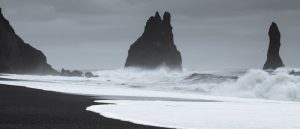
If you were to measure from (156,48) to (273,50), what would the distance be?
A: 41533 mm

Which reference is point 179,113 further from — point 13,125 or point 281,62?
point 281,62

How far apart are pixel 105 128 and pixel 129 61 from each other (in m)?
127

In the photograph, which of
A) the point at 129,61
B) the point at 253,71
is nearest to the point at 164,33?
the point at 129,61

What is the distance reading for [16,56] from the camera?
9881 cm

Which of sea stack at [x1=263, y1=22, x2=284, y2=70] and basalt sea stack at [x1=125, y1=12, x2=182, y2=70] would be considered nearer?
sea stack at [x1=263, y1=22, x2=284, y2=70]

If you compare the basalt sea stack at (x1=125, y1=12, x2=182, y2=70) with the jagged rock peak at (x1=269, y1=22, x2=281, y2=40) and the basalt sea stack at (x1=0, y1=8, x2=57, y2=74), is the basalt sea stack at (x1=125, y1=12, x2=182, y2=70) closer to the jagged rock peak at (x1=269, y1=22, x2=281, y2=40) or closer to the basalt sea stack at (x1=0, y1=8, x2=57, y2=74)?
the basalt sea stack at (x1=0, y1=8, x2=57, y2=74)

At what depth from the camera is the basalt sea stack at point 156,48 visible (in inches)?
5344

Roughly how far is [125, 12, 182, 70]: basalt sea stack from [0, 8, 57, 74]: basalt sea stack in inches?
1098

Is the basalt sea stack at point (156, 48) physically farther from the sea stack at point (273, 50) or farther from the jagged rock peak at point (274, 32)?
the sea stack at point (273, 50)

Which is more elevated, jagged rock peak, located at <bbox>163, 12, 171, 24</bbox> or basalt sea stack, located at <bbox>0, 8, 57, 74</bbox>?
jagged rock peak, located at <bbox>163, 12, 171, 24</bbox>

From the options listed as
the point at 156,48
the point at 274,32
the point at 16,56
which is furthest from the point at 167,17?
the point at 16,56

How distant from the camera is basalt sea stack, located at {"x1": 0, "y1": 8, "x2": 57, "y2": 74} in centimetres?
8844

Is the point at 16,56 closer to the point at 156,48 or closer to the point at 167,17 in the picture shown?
the point at 156,48

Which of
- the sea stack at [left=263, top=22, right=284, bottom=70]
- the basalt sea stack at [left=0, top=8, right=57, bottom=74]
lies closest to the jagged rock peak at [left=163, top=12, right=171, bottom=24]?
the basalt sea stack at [left=0, top=8, right=57, bottom=74]
